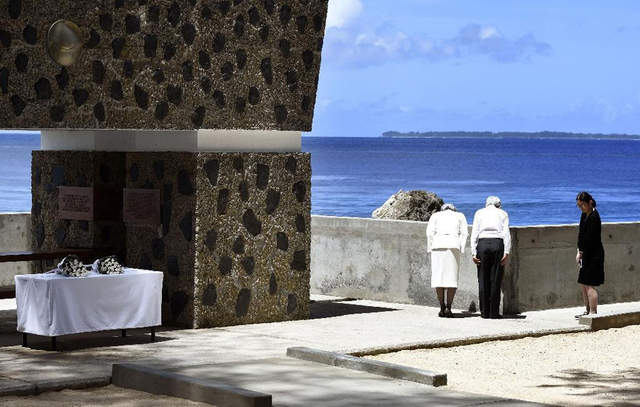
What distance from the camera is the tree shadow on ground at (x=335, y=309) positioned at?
56.3 ft

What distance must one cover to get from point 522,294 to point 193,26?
5690 mm

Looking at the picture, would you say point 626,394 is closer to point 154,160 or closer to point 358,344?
point 358,344

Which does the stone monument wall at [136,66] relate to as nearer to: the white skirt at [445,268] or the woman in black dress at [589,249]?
the white skirt at [445,268]

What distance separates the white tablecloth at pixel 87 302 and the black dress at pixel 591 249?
18.1 ft

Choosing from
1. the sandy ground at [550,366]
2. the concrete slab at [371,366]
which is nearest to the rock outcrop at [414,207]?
the sandy ground at [550,366]

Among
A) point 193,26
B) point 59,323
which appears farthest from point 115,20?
point 59,323

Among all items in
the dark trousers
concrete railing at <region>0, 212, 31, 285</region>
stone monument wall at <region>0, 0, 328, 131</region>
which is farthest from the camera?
concrete railing at <region>0, 212, 31, 285</region>

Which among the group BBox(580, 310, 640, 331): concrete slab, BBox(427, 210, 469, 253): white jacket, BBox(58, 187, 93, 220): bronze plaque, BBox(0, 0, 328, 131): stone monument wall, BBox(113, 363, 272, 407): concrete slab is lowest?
BBox(113, 363, 272, 407): concrete slab

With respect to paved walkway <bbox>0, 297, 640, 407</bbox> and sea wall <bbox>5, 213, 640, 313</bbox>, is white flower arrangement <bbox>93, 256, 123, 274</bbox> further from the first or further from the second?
sea wall <bbox>5, 213, 640, 313</bbox>

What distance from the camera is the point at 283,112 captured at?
16125mm

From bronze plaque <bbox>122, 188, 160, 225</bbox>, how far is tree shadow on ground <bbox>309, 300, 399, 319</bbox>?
2.53 meters

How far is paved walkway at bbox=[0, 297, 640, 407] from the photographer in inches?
432

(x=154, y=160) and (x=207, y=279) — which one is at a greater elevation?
(x=154, y=160)

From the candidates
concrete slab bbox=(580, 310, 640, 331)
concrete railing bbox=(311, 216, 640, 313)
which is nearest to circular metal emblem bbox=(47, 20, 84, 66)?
concrete railing bbox=(311, 216, 640, 313)
